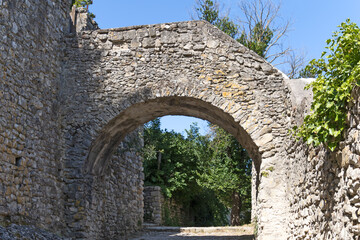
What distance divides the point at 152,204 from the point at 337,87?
41.6 ft

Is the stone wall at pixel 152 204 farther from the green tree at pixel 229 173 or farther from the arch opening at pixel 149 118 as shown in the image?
the arch opening at pixel 149 118

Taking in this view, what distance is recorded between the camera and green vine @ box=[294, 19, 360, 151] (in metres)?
3.92

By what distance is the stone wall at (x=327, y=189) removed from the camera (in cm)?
371

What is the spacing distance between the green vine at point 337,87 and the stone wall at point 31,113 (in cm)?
406

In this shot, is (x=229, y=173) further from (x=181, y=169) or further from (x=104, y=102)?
(x=104, y=102)

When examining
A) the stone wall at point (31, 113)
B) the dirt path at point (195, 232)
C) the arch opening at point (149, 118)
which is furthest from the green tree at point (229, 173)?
the stone wall at point (31, 113)

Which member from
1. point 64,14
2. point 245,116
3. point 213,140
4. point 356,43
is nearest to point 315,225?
point 356,43

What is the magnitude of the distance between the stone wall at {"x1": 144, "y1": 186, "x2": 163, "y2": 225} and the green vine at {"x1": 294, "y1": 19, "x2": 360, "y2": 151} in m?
12.0

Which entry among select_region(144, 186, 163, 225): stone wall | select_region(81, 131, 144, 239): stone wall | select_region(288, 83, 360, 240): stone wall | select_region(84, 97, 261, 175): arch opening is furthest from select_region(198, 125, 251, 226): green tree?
select_region(288, 83, 360, 240): stone wall

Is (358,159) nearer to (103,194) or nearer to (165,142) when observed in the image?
(103,194)

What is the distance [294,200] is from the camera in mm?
6520

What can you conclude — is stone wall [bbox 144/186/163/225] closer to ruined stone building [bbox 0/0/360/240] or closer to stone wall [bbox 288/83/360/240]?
ruined stone building [bbox 0/0/360/240]

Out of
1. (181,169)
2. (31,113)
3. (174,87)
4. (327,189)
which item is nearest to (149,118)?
(174,87)

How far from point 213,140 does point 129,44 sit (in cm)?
1028
